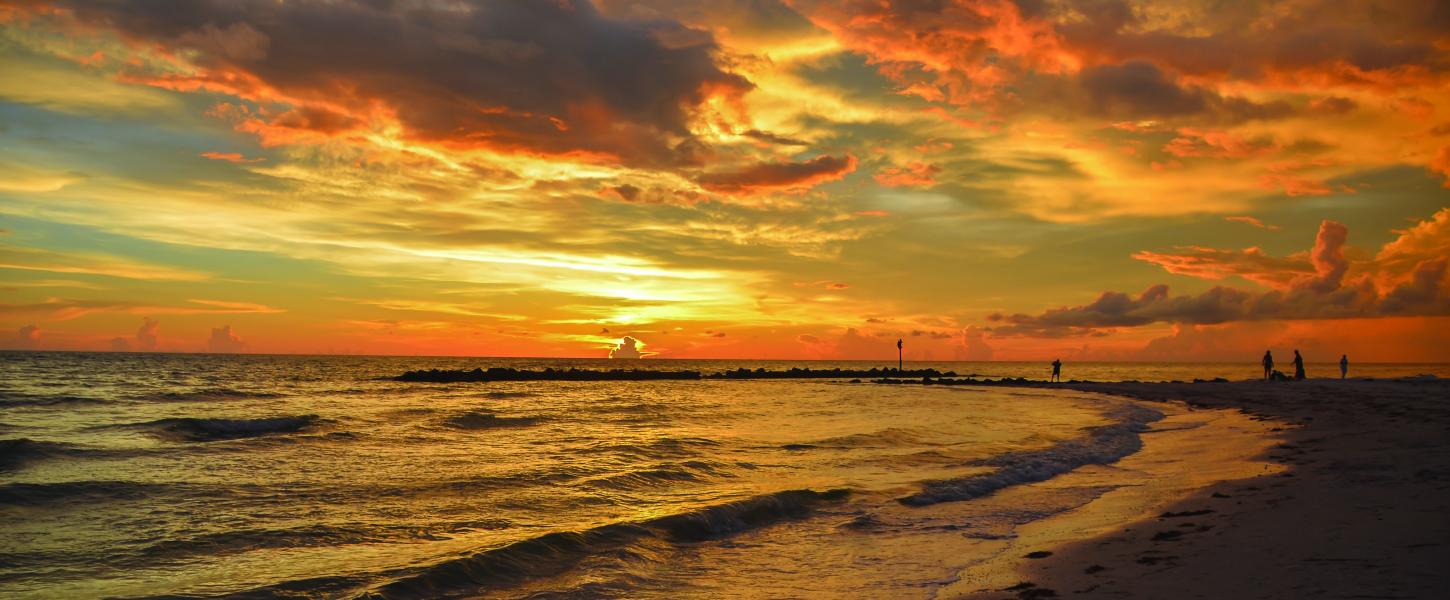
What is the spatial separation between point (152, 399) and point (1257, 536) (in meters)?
55.1

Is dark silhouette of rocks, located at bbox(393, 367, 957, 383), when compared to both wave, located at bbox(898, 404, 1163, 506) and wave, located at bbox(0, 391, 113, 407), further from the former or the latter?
wave, located at bbox(898, 404, 1163, 506)

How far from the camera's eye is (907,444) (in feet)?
83.9

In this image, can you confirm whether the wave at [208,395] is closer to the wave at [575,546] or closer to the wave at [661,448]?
the wave at [661,448]

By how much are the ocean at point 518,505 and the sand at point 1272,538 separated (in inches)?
48.2

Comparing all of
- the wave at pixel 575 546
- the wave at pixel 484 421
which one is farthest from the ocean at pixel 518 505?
the wave at pixel 484 421

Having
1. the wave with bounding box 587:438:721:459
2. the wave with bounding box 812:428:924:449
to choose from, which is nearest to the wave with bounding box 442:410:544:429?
the wave with bounding box 587:438:721:459

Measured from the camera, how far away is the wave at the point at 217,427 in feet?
89.8

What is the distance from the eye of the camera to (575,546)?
1202 cm

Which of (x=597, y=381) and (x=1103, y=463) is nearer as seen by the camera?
(x=1103, y=463)

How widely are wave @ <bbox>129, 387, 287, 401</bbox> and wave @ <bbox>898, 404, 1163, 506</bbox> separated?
4784cm

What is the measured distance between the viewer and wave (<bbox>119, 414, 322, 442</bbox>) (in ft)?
89.8

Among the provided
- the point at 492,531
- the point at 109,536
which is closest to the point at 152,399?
the point at 109,536

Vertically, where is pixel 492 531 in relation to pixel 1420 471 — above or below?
below

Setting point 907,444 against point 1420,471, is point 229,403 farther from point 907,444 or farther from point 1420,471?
point 1420,471
